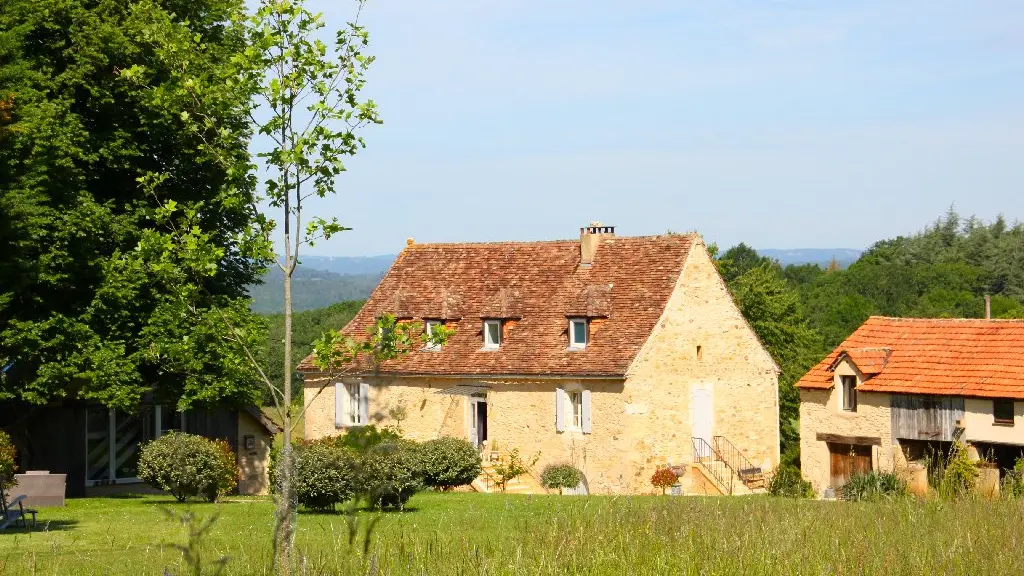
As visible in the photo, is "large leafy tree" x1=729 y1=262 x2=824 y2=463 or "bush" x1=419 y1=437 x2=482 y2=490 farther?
"large leafy tree" x1=729 y1=262 x2=824 y2=463

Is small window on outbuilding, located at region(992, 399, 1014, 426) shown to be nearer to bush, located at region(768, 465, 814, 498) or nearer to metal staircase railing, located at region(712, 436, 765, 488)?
bush, located at region(768, 465, 814, 498)

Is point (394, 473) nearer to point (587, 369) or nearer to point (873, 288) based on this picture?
point (587, 369)

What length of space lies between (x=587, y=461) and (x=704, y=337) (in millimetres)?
5390

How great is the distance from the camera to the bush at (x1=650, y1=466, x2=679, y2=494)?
116 feet

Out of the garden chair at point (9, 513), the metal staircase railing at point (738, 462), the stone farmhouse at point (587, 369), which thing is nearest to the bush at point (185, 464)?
the garden chair at point (9, 513)

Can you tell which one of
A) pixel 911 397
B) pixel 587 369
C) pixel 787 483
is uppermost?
pixel 587 369

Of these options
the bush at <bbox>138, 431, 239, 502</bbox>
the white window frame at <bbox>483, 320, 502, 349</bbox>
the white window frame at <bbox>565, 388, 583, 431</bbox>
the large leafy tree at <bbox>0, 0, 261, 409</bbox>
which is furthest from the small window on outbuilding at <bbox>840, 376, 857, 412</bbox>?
the bush at <bbox>138, 431, 239, 502</bbox>

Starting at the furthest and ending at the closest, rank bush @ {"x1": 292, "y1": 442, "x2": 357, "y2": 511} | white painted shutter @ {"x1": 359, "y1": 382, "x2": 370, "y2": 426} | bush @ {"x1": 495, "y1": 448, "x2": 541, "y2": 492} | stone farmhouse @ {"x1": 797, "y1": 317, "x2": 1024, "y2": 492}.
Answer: white painted shutter @ {"x1": 359, "y1": 382, "x2": 370, "y2": 426} < stone farmhouse @ {"x1": 797, "y1": 317, "x2": 1024, "y2": 492} < bush @ {"x1": 495, "y1": 448, "x2": 541, "y2": 492} < bush @ {"x1": 292, "y1": 442, "x2": 357, "y2": 511}

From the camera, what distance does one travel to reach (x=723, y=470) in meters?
38.1

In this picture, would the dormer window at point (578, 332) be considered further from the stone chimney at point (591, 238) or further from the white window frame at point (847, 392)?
the white window frame at point (847, 392)

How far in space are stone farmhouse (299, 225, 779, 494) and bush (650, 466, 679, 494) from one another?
1.14 ft

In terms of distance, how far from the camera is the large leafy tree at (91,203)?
88.7ft

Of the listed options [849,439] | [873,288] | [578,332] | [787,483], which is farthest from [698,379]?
[873,288]

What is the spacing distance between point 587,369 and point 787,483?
6.38 meters
